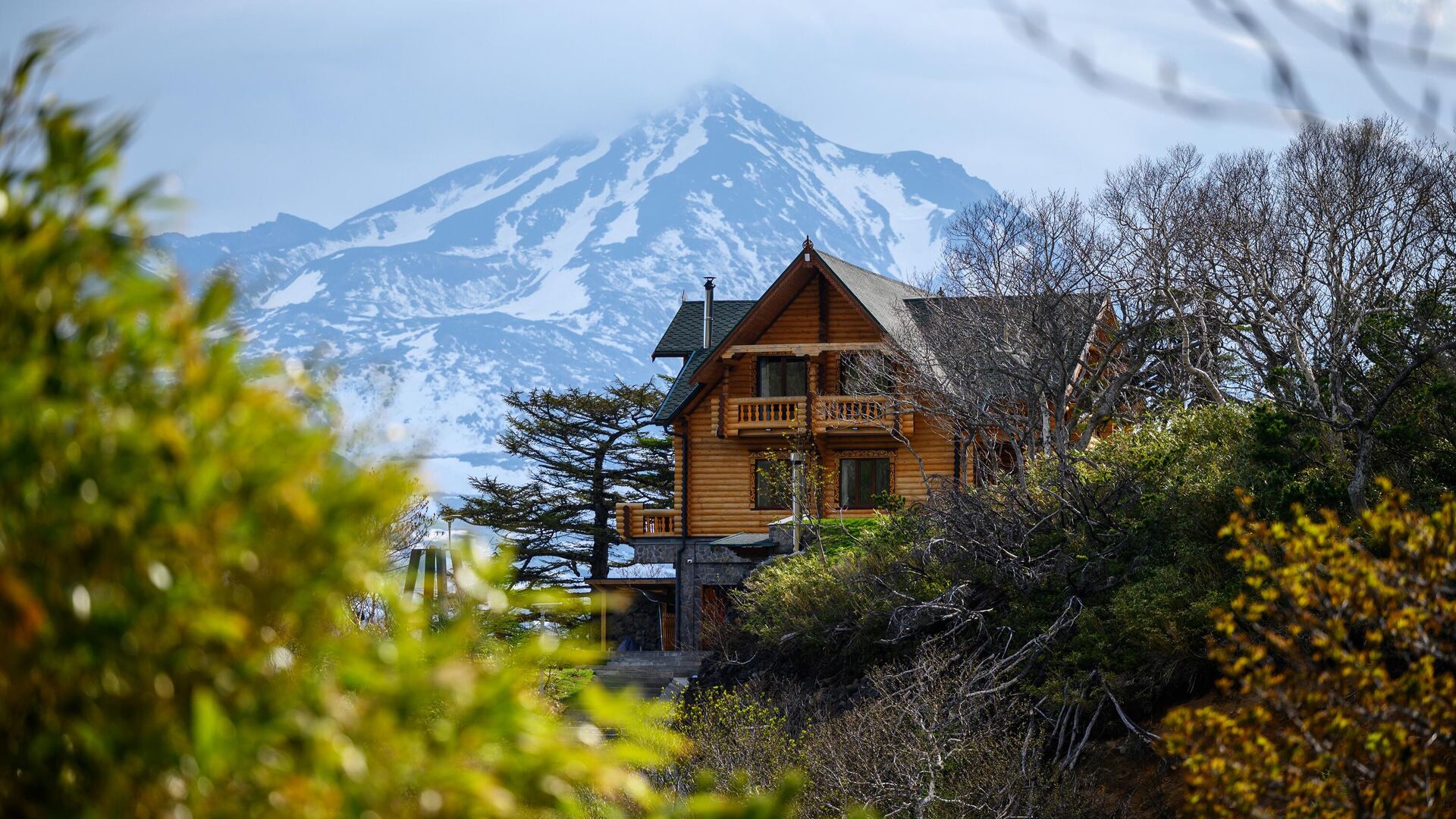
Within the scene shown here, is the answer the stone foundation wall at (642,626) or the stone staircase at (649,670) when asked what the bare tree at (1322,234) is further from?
the stone foundation wall at (642,626)

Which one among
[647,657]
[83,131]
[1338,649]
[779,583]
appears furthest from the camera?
[647,657]

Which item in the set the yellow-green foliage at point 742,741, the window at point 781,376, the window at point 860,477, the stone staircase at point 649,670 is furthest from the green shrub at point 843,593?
the window at point 781,376

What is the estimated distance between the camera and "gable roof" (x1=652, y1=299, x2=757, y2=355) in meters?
37.8

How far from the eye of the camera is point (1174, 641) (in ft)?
43.7

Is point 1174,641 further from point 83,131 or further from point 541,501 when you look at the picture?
point 541,501

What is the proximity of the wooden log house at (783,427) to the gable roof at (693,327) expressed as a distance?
181 cm

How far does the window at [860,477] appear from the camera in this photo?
33969mm

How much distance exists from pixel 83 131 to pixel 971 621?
13882 mm

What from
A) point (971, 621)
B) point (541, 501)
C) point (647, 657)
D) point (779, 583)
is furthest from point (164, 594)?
point (541, 501)

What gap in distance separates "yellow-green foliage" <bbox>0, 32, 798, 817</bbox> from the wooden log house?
92.9 feet

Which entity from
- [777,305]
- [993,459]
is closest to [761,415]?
[777,305]

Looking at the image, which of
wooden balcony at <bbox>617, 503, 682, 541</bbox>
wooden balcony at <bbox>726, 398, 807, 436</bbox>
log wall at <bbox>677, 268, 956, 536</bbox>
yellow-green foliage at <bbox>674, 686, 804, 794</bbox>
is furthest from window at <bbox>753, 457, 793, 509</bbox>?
yellow-green foliage at <bbox>674, 686, 804, 794</bbox>

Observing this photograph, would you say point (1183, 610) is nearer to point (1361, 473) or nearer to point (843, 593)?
point (1361, 473)

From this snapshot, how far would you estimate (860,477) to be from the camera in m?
34.1
